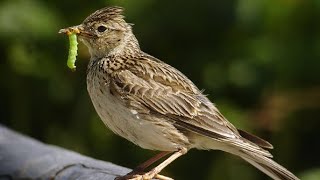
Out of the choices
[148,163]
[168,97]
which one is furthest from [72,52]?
[148,163]

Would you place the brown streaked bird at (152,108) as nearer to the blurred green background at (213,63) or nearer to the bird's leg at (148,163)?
the bird's leg at (148,163)

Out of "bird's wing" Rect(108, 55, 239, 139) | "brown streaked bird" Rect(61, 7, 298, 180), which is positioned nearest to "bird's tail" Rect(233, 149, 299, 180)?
"brown streaked bird" Rect(61, 7, 298, 180)

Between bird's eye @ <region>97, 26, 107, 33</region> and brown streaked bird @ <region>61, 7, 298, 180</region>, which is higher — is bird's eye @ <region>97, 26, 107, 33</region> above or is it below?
above

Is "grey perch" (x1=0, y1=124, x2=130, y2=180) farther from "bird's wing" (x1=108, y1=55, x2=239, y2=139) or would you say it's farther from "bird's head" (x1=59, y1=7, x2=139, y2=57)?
"bird's head" (x1=59, y1=7, x2=139, y2=57)

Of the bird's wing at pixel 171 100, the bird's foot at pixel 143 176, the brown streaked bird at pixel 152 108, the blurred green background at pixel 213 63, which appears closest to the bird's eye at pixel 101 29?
the brown streaked bird at pixel 152 108

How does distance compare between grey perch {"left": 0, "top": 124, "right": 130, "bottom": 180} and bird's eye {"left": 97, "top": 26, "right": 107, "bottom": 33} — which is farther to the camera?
bird's eye {"left": 97, "top": 26, "right": 107, "bottom": 33}

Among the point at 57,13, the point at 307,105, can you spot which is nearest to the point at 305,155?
the point at 307,105

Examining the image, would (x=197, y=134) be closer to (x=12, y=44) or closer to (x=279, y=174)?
(x=279, y=174)

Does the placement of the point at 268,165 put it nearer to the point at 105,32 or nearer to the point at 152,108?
the point at 152,108
